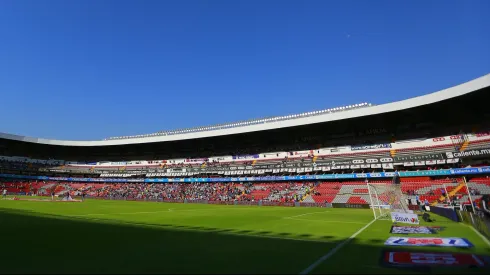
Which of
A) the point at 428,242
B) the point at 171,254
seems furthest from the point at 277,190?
the point at 171,254

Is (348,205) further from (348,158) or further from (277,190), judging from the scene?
(277,190)

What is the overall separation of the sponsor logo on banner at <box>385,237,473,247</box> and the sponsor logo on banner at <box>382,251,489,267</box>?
1.42m

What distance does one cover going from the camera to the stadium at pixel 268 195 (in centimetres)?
739

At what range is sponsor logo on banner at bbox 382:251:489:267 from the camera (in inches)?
268

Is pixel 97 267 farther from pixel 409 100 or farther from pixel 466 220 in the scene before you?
pixel 409 100

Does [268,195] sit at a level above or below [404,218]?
below

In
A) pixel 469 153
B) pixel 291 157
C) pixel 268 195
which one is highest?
pixel 291 157

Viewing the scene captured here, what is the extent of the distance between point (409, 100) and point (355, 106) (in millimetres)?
16832

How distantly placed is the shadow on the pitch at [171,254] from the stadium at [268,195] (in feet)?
0.16

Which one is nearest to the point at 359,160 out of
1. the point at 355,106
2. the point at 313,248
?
the point at 355,106

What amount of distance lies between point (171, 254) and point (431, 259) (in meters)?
6.73

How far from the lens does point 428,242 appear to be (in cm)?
977

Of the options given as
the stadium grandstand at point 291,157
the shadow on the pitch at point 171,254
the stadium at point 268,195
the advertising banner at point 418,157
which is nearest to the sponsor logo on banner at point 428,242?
the stadium at point 268,195

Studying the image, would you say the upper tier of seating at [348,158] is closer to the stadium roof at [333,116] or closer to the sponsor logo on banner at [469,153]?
the sponsor logo on banner at [469,153]
